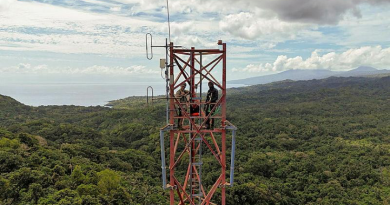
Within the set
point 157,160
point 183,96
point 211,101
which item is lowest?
point 157,160

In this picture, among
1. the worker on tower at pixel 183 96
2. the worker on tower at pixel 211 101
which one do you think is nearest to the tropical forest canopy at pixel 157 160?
the worker on tower at pixel 183 96

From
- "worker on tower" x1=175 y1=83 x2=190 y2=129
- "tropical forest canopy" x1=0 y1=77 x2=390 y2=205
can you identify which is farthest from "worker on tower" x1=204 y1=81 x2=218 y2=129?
"tropical forest canopy" x1=0 y1=77 x2=390 y2=205

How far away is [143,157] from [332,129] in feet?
144

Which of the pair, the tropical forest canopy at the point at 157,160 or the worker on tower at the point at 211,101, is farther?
the tropical forest canopy at the point at 157,160

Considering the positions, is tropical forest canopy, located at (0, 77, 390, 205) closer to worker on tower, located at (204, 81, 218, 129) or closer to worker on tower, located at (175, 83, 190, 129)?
worker on tower, located at (175, 83, 190, 129)

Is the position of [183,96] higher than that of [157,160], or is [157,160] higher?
[183,96]

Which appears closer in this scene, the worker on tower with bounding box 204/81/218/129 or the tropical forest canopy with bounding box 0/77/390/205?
the worker on tower with bounding box 204/81/218/129

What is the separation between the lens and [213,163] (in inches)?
1406

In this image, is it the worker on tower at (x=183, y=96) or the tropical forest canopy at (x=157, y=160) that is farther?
the tropical forest canopy at (x=157, y=160)

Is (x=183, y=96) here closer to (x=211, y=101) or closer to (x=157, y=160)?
(x=211, y=101)

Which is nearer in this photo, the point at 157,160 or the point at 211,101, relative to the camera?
the point at 211,101

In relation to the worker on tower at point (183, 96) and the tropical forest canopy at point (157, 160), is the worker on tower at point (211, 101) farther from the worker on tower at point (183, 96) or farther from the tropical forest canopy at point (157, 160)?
the tropical forest canopy at point (157, 160)

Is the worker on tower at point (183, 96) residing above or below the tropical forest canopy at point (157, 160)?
above

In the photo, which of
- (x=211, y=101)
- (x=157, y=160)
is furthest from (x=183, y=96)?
(x=157, y=160)
